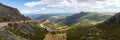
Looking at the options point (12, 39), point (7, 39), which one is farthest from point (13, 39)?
point (7, 39)

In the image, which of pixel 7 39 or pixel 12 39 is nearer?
pixel 7 39

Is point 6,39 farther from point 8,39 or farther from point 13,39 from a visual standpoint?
point 13,39

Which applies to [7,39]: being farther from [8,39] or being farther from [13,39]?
[13,39]

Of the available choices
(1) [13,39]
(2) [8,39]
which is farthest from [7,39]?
(1) [13,39]

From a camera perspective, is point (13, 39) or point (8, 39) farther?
point (13, 39)

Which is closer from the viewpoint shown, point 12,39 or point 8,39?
point 8,39
